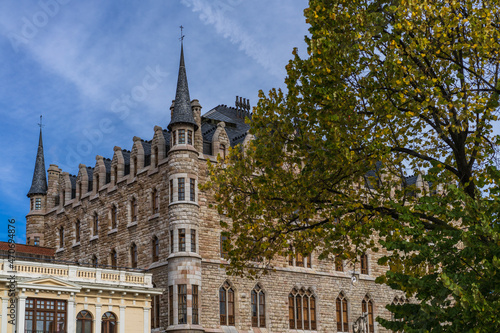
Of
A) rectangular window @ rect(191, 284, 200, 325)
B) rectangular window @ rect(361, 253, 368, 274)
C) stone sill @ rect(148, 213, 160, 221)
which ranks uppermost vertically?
stone sill @ rect(148, 213, 160, 221)

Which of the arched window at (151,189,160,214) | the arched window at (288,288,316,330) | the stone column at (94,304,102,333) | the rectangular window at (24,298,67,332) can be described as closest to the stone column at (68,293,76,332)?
the rectangular window at (24,298,67,332)

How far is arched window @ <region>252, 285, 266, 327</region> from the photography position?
44250 mm

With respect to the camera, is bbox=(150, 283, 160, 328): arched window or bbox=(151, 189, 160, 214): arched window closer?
bbox=(150, 283, 160, 328): arched window

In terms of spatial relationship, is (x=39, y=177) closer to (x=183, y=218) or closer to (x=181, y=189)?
(x=181, y=189)

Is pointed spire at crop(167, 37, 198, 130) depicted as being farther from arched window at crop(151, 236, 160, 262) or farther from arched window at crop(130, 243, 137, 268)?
arched window at crop(130, 243, 137, 268)

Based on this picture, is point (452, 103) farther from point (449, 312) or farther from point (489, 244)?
point (449, 312)

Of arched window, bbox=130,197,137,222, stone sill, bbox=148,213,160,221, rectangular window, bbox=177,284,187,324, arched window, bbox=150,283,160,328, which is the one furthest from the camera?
arched window, bbox=130,197,137,222

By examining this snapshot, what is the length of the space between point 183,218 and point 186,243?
5.29ft

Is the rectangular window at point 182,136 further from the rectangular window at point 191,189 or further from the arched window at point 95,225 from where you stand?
the arched window at point 95,225

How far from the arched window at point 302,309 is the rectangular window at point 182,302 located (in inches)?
367

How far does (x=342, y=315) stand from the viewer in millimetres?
49562

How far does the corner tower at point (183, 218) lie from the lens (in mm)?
40031

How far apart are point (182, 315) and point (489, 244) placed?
94.8 ft

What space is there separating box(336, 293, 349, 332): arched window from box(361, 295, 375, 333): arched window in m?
1.89
